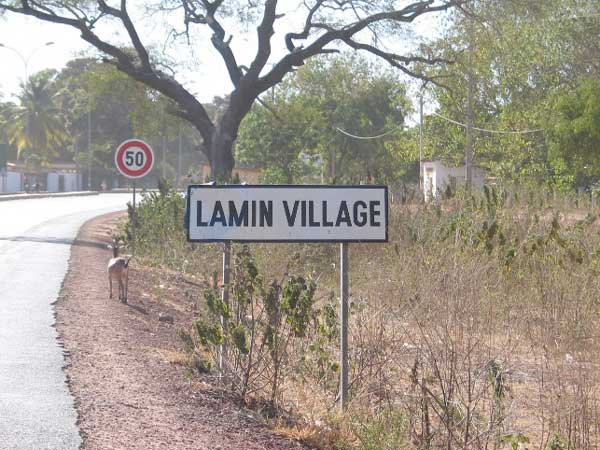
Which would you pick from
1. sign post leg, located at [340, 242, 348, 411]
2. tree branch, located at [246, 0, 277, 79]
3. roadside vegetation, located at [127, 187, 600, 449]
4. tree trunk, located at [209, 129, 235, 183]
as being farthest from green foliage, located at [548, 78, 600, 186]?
sign post leg, located at [340, 242, 348, 411]

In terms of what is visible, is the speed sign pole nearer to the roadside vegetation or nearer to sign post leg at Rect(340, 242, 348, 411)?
the roadside vegetation

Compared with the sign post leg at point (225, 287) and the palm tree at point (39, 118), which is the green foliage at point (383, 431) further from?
the palm tree at point (39, 118)

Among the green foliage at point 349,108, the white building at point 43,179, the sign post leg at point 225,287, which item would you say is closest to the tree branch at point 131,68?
the sign post leg at point 225,287

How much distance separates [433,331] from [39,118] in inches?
2894

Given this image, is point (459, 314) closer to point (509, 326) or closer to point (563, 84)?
point (509, 326)

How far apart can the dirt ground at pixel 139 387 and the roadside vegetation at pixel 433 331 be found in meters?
0.28

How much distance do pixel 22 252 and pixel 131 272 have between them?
140 inches

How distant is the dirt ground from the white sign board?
1149mm

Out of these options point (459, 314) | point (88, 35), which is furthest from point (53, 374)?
point (88, 35)

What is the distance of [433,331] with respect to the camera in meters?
9.73

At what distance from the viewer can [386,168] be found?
66062mm

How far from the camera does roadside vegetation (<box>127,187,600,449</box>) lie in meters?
6.79

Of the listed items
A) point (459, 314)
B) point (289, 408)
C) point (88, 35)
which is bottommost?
point (289, 408)

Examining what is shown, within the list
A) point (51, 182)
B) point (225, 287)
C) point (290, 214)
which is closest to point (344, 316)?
point (290, 214)
